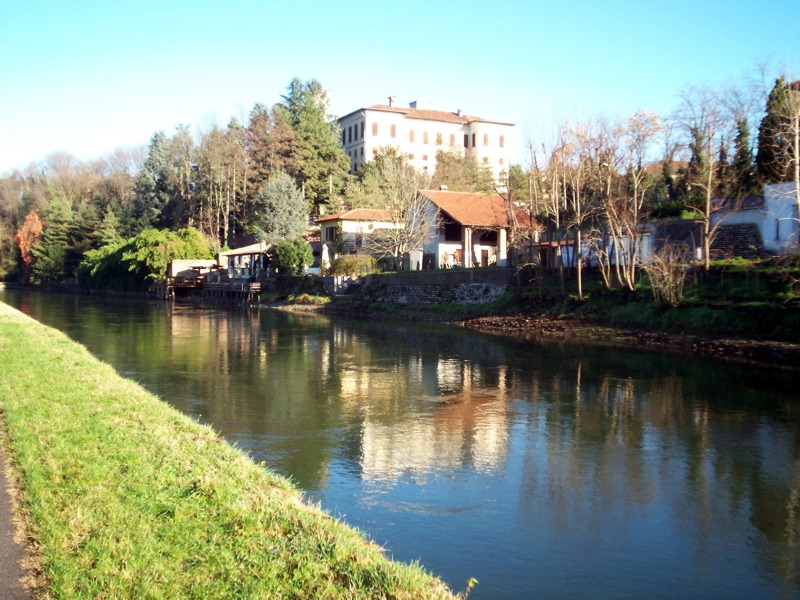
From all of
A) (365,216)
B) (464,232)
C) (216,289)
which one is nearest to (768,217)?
(464,232)

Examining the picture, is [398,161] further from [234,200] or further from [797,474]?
[797,474]

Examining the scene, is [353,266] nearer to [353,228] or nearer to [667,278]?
[353,228]

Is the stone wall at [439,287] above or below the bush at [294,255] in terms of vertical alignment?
below

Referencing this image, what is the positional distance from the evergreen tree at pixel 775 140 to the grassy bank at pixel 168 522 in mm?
26722

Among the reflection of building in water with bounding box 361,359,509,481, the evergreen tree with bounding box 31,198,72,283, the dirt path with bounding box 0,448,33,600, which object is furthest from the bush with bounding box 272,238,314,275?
the dirt path with bounding box 0,448,33,600

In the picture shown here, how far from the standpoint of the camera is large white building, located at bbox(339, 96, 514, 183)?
81812mm

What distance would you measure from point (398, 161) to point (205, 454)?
59848 mm

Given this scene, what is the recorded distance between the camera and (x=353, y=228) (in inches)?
2264

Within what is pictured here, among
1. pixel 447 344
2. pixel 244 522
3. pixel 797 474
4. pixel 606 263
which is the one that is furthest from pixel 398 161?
pixel 244 522

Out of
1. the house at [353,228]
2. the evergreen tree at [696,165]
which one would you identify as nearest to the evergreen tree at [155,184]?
the house at [353,228]

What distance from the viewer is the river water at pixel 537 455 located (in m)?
8.25

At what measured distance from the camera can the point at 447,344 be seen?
30.6 m

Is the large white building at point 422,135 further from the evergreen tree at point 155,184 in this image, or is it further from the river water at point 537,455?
the river water at point 537,455

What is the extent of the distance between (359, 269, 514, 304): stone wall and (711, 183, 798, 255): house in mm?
11473
